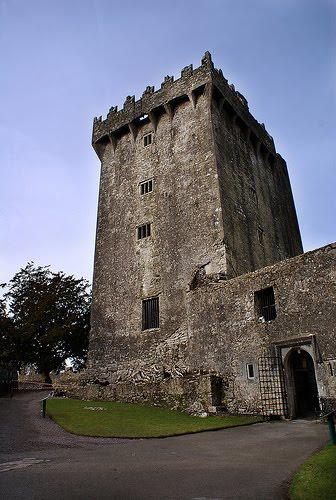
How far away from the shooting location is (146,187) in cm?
2750

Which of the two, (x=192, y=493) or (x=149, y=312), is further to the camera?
(x=149, y=312)

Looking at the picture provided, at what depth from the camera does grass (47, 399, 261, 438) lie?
12.4 meters

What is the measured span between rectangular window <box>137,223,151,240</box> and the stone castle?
77 millimetres

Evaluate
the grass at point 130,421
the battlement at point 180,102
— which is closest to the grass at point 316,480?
the grass at point 130,421

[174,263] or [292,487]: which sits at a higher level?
[174,263]

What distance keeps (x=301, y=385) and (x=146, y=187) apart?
633 inches

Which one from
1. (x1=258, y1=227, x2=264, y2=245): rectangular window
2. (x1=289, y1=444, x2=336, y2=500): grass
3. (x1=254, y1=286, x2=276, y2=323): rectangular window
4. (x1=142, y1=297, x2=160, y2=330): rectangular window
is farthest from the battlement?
(x1=289, y1=444, x2=336, y2=500): grass

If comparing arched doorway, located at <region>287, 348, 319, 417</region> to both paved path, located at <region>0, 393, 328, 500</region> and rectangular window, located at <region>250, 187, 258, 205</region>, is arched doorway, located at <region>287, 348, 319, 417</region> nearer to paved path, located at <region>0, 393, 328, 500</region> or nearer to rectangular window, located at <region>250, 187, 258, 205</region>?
paved path, located at <region>0, 393, 328, 500</region>

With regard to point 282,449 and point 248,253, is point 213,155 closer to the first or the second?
point 248,253

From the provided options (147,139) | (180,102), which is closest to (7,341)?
(147,139)

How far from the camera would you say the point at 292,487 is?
5961 mm

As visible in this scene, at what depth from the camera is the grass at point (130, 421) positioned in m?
12.4

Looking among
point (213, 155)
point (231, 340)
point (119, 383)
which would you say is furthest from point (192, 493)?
point (213, 155)

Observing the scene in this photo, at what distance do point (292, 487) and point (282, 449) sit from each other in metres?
3.58
